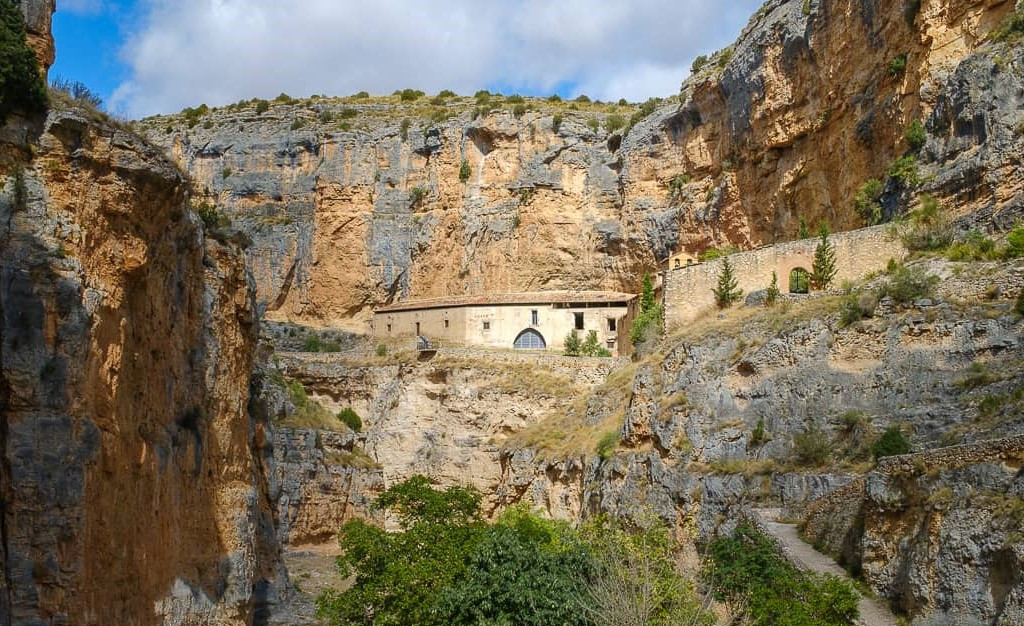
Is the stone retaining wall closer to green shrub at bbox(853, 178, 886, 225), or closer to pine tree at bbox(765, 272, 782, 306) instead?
pine tree at bbox(765, 272, 782, 306)

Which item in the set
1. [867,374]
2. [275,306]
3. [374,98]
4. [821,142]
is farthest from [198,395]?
[374,98]

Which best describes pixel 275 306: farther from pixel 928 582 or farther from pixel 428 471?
pixel 928 582

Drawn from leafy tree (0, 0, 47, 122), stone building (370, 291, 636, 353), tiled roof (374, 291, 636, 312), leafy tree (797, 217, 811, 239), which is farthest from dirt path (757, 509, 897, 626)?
tiled roof (374, 291, 636, 312)

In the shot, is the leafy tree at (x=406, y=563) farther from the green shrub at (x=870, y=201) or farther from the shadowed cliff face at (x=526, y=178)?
the shadowed cliff face at (x=526, y=178)

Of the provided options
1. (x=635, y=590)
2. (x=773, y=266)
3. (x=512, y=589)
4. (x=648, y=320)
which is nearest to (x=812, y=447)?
(x=635, y=590)

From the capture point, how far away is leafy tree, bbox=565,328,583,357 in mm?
47938

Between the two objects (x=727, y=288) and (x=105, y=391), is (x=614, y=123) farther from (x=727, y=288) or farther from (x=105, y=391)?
(x=105, y=391)

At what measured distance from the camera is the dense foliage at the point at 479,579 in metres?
18.8

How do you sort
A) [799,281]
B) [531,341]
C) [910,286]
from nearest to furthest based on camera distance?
[910,286] → [799,281] → [531,341]

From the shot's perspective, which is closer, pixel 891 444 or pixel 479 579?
pixel 479 579

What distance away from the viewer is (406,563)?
20219 mm

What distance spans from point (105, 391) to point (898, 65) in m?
32.4

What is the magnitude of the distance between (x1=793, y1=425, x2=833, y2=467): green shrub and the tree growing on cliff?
1215 centimetres

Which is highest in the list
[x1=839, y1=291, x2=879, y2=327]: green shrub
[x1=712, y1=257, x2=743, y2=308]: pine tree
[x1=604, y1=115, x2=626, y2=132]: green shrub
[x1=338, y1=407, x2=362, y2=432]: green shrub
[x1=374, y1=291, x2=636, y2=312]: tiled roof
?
[x1=604, y1=115, x2=626, y2=132]: green shrub
